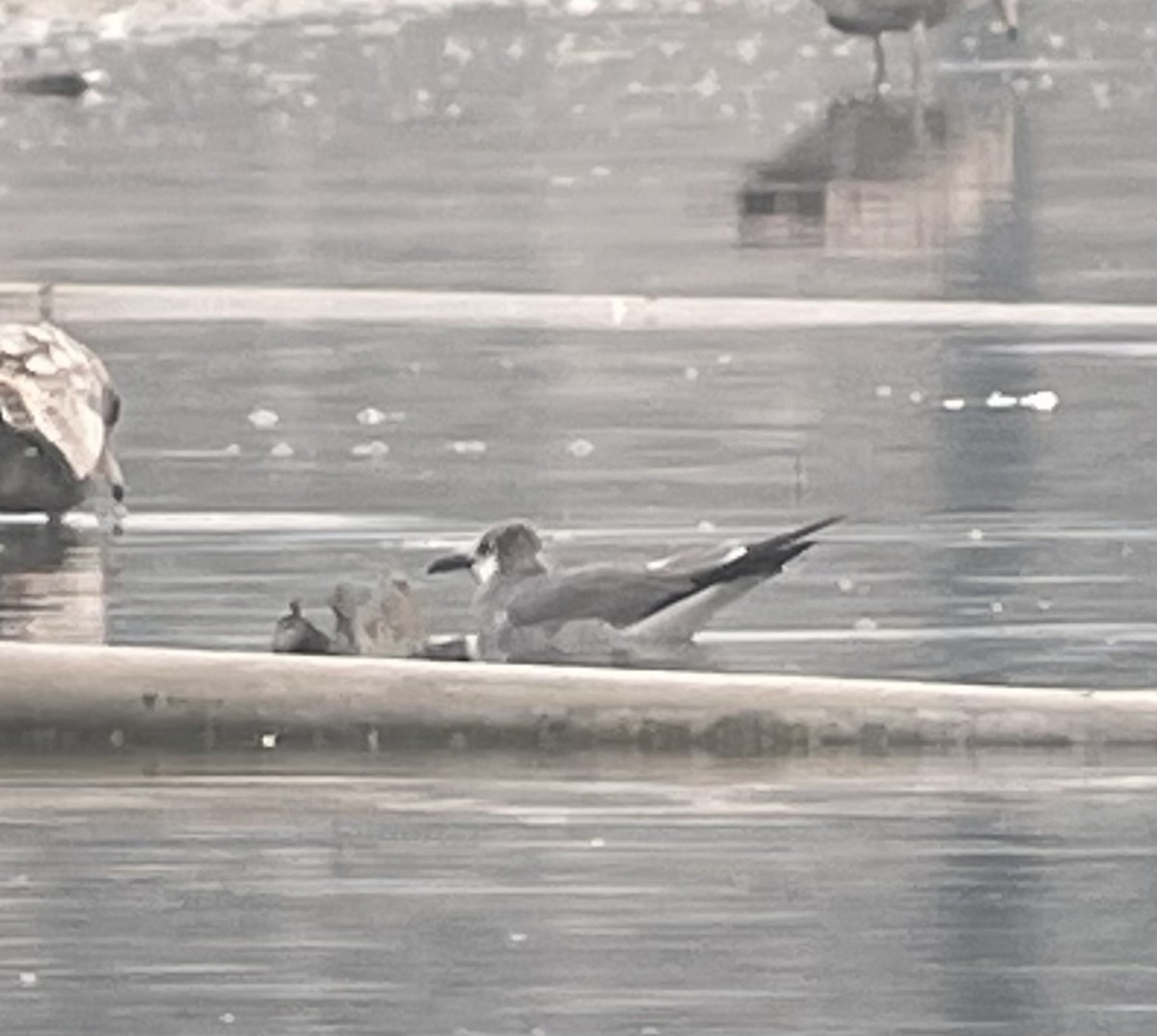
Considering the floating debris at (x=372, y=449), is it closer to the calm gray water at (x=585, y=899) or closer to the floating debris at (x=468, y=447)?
the floating debris at (x=468, y=447)

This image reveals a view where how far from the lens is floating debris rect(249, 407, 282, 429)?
13.5 metres

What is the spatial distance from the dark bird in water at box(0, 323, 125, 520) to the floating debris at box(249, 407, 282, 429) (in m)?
1.28

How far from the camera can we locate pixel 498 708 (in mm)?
8570

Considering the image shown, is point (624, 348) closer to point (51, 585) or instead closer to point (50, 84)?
point (51, 585)

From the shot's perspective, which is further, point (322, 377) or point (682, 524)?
point (322, 377)

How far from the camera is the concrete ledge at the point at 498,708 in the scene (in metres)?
8.48

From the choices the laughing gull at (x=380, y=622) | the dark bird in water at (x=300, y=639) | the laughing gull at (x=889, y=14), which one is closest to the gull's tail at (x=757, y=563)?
the laughing gull at (x=380, y=622)

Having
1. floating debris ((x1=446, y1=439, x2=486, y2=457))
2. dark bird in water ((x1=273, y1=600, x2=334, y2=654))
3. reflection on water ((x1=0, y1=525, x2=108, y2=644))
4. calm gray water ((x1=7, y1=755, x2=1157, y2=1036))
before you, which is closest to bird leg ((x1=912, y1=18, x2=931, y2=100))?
floating debris ((x1=446, y1=439, x2=486, y2=457))

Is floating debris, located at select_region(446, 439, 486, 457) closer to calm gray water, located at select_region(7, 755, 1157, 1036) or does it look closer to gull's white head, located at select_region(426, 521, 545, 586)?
gull's white head, located at select_region(426, 521, 545, 586)

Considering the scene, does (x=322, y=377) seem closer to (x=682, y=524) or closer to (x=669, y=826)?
(x=682, y=524)

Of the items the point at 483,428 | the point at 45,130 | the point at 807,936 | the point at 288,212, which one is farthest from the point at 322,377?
the point at 45,130

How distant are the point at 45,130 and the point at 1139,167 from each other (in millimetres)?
5550

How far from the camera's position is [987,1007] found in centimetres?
660

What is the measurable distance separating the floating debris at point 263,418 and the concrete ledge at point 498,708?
4739mm
